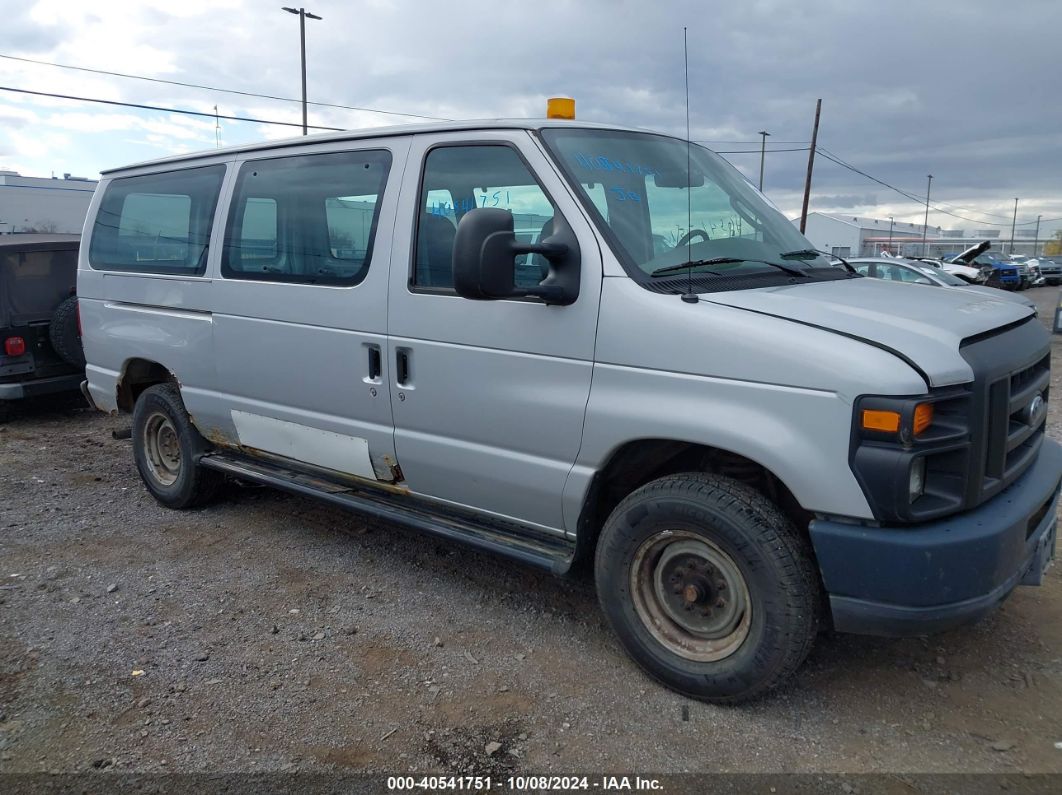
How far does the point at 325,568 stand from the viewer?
4.64m

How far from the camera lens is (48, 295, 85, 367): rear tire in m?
7.77

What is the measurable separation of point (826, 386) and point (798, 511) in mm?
657

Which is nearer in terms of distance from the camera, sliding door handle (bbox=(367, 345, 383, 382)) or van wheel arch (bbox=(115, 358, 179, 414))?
sliding door handle (bbox=(367, 345, 383, 382))

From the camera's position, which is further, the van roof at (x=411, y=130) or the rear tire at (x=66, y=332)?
the rear tire at (x=66, y=332)

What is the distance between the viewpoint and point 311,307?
13.9ft

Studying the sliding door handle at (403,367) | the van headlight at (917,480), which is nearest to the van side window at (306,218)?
the sliding door handle at (403,367)

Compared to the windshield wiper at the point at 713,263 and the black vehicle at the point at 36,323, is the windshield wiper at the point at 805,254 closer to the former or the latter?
the windshield wiper at the point at 713,263

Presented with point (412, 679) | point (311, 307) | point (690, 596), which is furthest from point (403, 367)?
point (690, 596)

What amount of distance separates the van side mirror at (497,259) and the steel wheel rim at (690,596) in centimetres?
104

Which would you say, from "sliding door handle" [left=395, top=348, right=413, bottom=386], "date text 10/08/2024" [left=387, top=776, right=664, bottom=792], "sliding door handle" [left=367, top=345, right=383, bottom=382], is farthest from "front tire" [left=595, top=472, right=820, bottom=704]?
"sliding door handle" [left=367, top=345, right=383, bottom=382]

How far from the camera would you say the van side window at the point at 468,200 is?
3.55 m

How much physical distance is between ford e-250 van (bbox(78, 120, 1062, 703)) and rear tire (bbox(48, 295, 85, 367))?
3643mm

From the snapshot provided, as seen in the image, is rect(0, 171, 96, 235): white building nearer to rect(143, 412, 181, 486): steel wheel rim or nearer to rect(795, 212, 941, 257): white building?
rect(143, 412, 181, 486): steel wheel rim

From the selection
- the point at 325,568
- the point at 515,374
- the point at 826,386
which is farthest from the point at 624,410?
the point at 325,568
